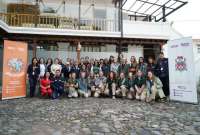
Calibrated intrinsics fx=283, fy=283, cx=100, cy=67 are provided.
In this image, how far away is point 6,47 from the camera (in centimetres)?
1113

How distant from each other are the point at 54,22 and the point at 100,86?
25.8 feet

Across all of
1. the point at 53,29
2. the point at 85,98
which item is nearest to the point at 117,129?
the point at 85,98

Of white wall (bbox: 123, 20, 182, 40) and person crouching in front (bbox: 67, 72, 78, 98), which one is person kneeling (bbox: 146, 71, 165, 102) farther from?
white wall (bbox: 123, 20, 182, 40)

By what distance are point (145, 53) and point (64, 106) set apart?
12569 millimetres

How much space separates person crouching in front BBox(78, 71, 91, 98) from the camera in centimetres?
1198

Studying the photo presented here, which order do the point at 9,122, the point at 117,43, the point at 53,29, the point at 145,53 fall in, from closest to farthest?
the point at 9,122
the point at 53,29
the point at 117,43
the point at 145,53

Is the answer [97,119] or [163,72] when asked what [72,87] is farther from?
[97,119]

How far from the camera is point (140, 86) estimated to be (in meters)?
11.3

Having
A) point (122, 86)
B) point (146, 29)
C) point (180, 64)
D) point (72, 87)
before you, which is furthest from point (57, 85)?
point (146, 29)

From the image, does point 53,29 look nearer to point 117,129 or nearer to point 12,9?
point 12,9

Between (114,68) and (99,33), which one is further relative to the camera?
(99,33)

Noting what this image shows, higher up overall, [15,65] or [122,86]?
[15,65]

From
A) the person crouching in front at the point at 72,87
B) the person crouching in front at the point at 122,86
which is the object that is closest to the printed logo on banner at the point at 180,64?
the person crouching in front at the point at 122,86

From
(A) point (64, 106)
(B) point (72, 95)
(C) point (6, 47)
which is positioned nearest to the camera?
(A) point (64, 106)
